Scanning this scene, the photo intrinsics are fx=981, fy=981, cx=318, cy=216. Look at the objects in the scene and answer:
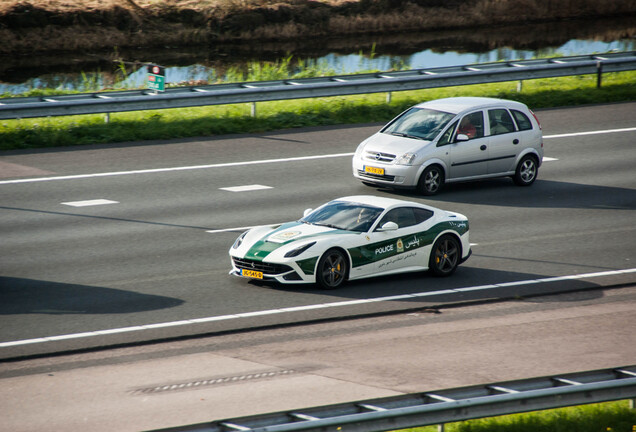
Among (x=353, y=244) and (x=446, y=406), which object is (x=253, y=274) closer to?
(x=353, y=244)

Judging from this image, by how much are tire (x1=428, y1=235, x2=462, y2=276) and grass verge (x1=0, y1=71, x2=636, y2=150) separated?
10661 mm

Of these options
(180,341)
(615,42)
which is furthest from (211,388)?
(615,42)

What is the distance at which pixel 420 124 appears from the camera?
68.9 ft

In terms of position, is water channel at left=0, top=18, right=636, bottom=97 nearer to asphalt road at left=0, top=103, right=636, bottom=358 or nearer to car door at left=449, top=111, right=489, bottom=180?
asphalt road at left=0, top=103, right=636, bottom=358

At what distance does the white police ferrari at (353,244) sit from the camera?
14.4 metres

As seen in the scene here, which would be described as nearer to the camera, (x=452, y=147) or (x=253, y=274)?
(x=253, y=274)

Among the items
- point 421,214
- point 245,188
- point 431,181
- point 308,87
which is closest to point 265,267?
point 421,214

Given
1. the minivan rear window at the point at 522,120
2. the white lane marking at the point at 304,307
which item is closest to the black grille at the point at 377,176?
the minivan rear window at the point at 522,120

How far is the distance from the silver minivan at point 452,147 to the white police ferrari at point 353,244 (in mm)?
4154

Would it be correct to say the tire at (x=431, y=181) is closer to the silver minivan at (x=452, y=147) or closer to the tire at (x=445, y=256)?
the silver minivan at (x=452, y=147)

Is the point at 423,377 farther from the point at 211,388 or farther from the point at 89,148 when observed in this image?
the point at 89,148

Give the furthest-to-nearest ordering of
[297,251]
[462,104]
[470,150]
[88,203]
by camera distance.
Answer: [462,104] → [470,150] → [88,203] → [297,251]

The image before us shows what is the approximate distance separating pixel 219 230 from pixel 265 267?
3306 millimetres

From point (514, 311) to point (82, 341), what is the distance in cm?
597
